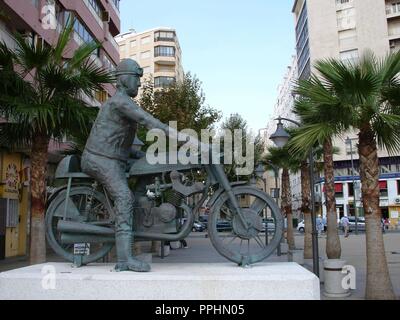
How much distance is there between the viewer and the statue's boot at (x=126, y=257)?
16.7ft

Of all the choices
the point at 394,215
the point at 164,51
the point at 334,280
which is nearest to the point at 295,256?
the point at 334,280

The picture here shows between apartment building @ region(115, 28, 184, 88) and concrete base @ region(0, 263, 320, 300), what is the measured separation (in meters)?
64.7

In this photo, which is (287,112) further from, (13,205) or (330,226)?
(330,226)

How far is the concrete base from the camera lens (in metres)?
4.54

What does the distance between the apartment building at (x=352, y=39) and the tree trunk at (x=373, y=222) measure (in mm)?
40610

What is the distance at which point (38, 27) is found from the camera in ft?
67.6

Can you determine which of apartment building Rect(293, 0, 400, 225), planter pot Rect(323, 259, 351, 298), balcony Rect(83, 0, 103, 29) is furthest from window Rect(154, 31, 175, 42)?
planter pot Rect(323, 259, 351, 298)

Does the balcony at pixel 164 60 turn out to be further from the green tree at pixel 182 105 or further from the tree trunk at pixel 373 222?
the tree trunk at pixel 373 222

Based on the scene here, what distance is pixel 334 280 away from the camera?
32.6 feet

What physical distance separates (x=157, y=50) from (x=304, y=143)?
64.8m

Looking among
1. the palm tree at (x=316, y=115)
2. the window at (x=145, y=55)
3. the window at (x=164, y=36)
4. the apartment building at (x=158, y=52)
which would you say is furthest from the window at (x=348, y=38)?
the palm tree at (x=316, y=115)

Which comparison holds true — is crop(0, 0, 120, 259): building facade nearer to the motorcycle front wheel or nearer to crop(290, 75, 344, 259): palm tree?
crop(290, 75, 344, 259): palm tree
